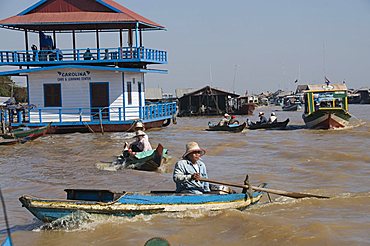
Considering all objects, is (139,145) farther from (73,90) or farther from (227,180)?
(73,90)

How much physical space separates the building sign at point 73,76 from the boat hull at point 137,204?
742 inches

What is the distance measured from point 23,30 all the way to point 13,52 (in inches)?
106

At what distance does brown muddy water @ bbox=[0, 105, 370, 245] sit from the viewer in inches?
341

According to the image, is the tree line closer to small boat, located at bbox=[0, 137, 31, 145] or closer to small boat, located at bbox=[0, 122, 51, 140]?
small boat, located at bbox=[0, 122, 51, 140]

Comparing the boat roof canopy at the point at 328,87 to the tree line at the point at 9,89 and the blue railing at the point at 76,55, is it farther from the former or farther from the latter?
the tree line at the point at 9,89

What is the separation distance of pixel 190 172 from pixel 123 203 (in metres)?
1.18

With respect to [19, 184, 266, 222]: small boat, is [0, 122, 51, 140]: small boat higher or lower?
higher

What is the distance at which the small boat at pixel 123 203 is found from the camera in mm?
8406

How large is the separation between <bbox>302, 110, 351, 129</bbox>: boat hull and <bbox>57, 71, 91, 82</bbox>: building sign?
11310 millimetres

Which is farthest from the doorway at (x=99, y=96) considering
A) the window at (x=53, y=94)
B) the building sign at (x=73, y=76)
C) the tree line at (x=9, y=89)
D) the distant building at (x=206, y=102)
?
→ the tree line at (x=9, y=89)

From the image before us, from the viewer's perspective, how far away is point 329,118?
27.4 m

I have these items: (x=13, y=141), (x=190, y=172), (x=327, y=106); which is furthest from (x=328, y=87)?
(x=190, y=172)

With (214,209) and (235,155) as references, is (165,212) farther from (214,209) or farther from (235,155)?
(235,155)

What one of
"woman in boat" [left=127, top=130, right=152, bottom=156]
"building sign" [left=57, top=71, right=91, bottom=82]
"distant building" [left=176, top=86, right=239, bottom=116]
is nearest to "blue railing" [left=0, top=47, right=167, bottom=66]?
"building sign" [left=57, top=71, right=91, bottom=82]
